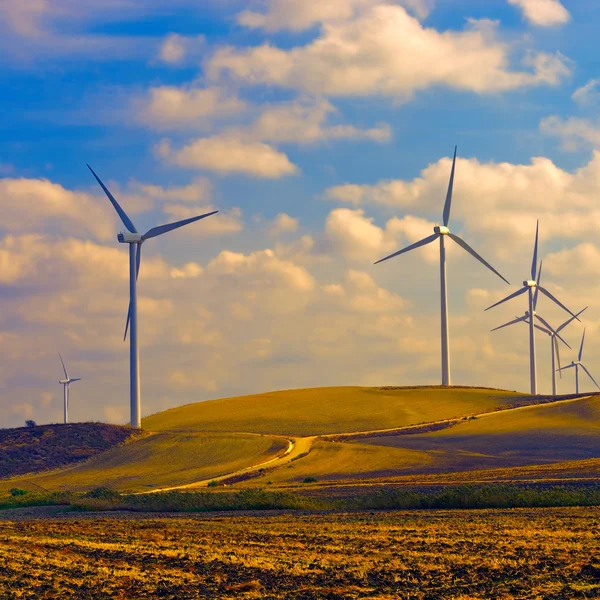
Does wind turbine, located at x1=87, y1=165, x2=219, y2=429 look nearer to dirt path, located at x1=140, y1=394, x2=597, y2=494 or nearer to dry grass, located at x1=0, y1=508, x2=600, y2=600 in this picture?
dirt path, located at x1=140, y1=394, x2=597, y2=494

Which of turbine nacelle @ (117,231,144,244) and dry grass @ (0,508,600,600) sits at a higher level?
turbine nacelle @ (117,231,144,244)

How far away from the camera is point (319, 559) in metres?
22.0

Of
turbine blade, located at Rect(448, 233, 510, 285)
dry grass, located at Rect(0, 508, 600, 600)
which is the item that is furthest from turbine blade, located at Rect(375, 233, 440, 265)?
dry grass, located at Rect(0, 508, 600, 600)

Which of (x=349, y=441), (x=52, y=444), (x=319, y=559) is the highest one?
(x=52, y=444)

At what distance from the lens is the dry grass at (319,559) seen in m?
17.9

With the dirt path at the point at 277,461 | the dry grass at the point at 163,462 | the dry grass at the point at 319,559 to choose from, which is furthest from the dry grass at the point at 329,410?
the dry grass at the point at 319,559

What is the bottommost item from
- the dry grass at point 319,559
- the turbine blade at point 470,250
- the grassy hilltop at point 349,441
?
the dry grass at point 319,559

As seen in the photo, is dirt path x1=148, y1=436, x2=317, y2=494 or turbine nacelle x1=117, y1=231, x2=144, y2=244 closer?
dirt path x1=148, y1=436, x2=317, y2=494

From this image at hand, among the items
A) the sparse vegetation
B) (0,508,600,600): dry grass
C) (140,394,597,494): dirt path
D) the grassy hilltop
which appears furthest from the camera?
the sparse vegetation

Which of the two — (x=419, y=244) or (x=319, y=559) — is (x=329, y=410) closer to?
(x=419, y=244)

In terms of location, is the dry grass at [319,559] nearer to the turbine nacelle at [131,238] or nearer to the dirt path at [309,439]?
the dirt path at [309,439]

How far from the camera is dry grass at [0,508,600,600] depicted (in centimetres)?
1791

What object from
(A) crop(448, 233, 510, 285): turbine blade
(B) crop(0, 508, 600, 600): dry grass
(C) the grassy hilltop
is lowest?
(B) crop(0, 508, 600, 600): dry grass

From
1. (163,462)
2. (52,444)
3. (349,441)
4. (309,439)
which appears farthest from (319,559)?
(52,444)
